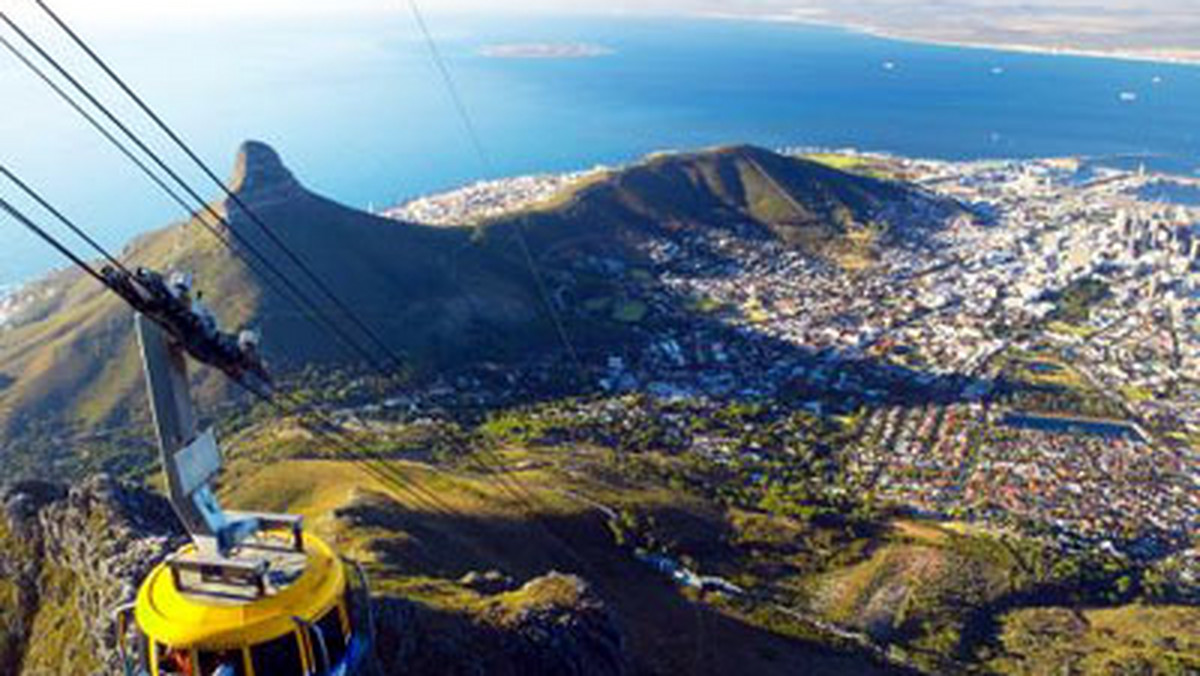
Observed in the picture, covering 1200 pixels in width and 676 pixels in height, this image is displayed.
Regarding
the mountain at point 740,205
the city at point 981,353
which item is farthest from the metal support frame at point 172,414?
the mountain at point 740,205

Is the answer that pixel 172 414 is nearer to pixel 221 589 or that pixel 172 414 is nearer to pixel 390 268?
pixel 221 589

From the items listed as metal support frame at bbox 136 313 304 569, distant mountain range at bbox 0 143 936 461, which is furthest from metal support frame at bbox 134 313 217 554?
distant mountain range at bbox 0 143 936 461

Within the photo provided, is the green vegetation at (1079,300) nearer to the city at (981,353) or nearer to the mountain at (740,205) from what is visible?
the city at (981,353)

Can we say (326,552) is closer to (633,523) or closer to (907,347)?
(633,523)

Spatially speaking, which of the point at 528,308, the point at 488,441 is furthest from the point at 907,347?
the point at 488,441

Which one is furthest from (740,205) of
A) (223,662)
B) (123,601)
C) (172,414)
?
(223,662)
